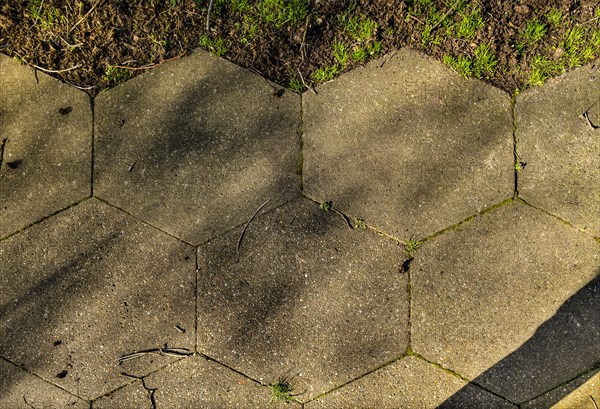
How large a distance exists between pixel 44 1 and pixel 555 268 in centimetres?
329

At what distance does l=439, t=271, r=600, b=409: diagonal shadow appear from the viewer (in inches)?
112

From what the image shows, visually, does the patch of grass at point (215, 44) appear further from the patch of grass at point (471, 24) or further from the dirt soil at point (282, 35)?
the patch of grass at point (471, 24)

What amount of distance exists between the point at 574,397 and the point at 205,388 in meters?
2.08

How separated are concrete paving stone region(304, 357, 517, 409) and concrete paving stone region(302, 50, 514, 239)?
2.52 ft

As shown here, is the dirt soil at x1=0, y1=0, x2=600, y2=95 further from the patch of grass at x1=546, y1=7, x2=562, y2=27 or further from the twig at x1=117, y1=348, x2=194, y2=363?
the twig at x1=117, y1=348, x2=194, y2=363

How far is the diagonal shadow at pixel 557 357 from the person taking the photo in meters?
2.84

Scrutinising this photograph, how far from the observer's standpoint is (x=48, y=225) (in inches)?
115

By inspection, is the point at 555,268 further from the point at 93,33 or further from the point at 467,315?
the point at 93,33

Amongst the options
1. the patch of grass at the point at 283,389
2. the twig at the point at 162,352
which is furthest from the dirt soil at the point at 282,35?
the patch of grass at the point at 283,389

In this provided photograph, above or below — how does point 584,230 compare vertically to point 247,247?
above

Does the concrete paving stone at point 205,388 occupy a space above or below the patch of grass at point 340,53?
below

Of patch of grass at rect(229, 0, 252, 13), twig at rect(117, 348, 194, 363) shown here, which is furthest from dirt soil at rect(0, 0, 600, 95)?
twig at rect(117, 348, 194, 363)

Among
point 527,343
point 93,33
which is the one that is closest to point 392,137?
point 527,343

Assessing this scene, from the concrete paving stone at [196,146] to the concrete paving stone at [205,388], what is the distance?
74 centimetres
